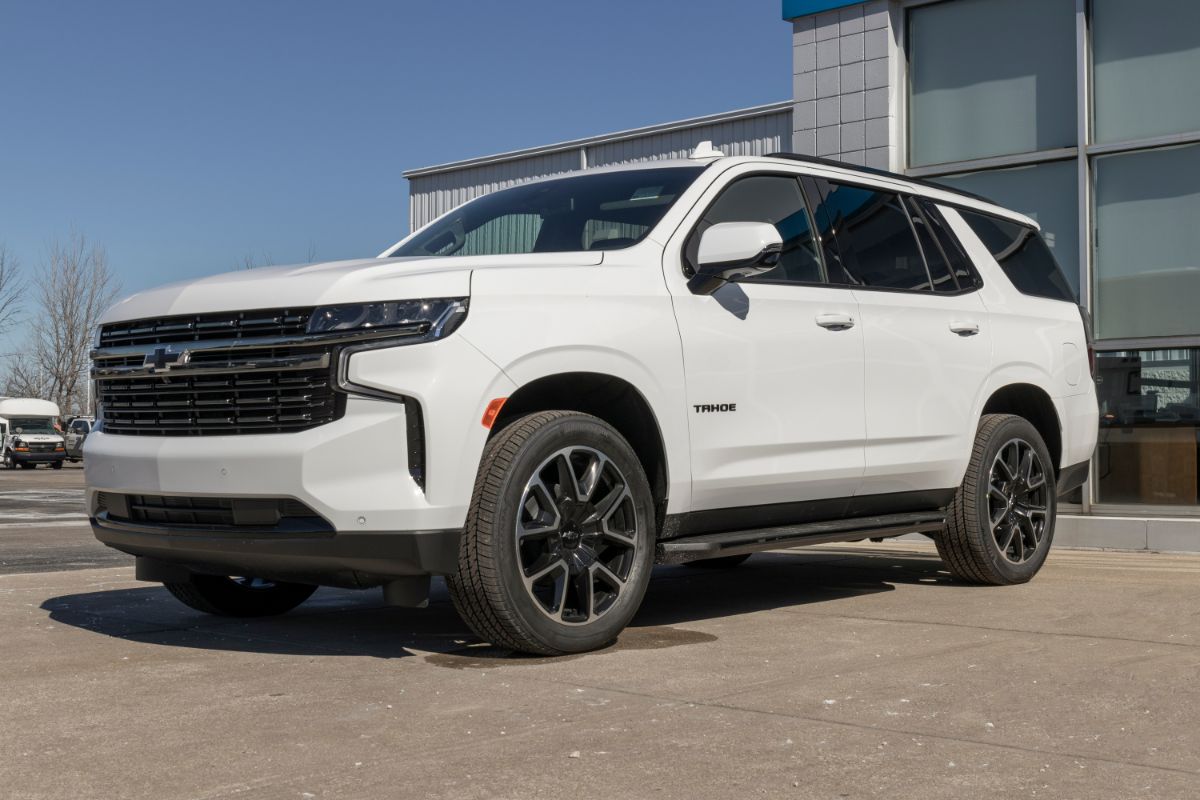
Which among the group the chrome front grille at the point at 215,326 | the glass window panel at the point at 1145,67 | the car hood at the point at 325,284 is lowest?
the chrome front grille at the point at 215,326

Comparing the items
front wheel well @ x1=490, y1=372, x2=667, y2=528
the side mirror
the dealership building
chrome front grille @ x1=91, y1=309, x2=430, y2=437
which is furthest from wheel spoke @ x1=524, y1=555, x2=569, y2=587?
the dealership building

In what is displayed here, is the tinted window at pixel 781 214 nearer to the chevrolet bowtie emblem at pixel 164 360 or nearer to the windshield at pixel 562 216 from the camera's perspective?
the windshield at pixel 562 216

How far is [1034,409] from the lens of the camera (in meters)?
7.82

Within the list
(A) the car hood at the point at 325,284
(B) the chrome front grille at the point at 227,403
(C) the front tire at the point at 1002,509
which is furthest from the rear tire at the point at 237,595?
(C) the front tire at the point at 1002,509

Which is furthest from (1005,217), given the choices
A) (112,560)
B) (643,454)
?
(112,560)

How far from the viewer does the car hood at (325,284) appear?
4699mm

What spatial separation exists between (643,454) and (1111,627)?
6.91ft

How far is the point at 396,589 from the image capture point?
4781 millimetres

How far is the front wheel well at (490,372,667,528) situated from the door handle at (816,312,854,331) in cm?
110

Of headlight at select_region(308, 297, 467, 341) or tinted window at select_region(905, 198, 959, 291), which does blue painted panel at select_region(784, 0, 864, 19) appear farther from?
headlight at select_region(308, 297, 467, 341)

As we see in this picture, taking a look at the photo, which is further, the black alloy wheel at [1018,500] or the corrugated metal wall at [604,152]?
the corrugated metal wall at [604,152]

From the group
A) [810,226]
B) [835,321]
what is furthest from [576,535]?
[810,226]

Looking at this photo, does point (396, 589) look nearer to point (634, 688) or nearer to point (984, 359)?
point (634, 688)

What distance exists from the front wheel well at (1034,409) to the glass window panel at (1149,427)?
3986 millimetres
